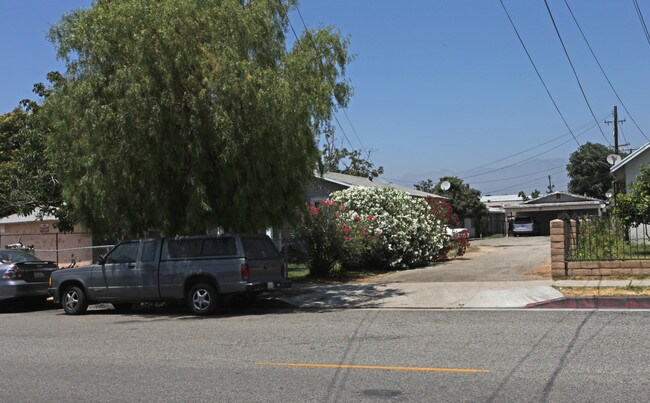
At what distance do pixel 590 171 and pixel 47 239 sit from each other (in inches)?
2359

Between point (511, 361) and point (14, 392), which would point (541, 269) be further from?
point (14, 392)

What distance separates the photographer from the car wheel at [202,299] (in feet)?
43.9

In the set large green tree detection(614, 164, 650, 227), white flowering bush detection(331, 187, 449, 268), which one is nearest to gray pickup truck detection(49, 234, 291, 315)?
white flowering bush detection(331, 187, 449, 268)

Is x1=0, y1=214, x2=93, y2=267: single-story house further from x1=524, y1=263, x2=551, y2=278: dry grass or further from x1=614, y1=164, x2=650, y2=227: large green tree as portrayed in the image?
x1=614, y1=164, x2=650, y2=227: large green tree

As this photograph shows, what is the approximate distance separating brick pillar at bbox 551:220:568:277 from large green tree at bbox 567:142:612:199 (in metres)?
59.6

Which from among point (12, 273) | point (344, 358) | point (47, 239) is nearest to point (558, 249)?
point (344, 358)

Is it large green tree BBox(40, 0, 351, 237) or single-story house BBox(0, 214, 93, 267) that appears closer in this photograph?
large green tree BBox(40, 0, 351, 237)

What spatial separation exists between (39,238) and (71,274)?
728 inches

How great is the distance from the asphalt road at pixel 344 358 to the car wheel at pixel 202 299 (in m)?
0.81

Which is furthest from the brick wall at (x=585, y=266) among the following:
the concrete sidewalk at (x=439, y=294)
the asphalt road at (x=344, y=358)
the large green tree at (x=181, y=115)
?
the large green tree at (x=181, y=115)

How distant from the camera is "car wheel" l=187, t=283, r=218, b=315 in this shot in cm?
1339

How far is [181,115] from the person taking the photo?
1336cm

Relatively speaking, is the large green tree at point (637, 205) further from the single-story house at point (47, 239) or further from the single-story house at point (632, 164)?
the single-story house at point (47, 239)

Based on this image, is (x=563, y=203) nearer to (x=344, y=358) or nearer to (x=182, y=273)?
(x=182, y=273)
